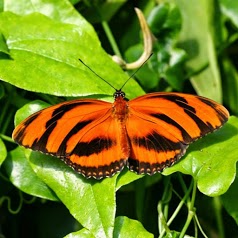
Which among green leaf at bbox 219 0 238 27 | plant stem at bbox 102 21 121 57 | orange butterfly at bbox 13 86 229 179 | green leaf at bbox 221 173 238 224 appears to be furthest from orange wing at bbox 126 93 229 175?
green leaf at bbox 219 0 238 27

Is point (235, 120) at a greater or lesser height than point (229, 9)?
lesser

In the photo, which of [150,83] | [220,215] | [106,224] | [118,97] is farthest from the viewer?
[220,215]

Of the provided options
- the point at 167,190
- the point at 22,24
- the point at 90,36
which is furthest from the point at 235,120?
the point at 22,24

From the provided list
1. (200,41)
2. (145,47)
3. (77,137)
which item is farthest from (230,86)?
(77,137)

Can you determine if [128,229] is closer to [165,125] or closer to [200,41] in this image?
[165,125]

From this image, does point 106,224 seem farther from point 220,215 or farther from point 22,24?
point 220,215

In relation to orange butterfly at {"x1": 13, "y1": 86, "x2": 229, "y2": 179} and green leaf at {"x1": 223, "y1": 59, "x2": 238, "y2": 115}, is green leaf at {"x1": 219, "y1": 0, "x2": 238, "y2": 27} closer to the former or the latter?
green leaf at {"x1": 223, "y1": 59, "x2": 238, "y2": 115}
